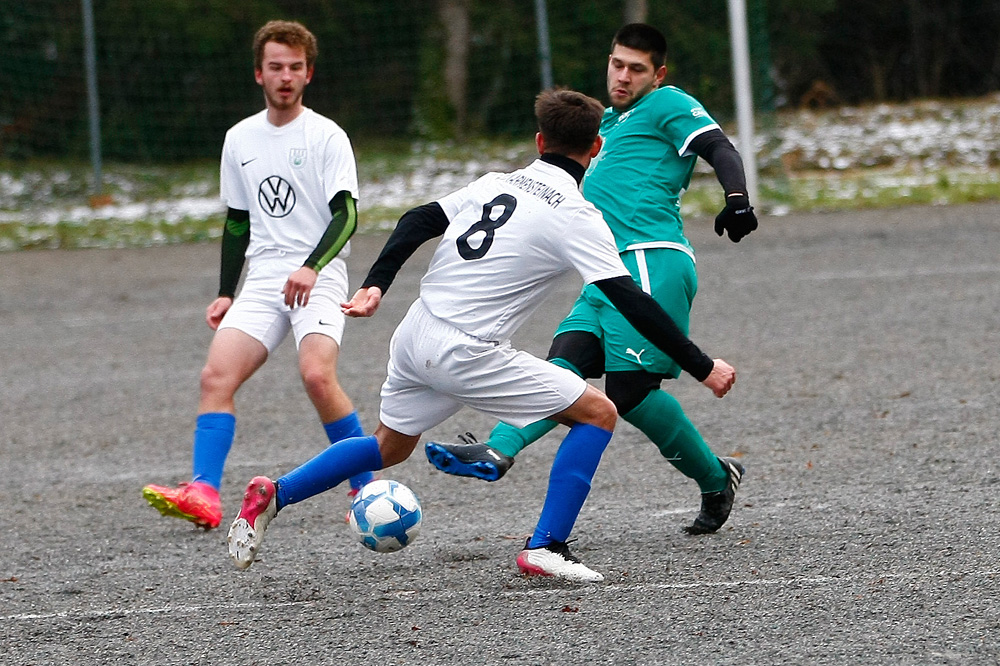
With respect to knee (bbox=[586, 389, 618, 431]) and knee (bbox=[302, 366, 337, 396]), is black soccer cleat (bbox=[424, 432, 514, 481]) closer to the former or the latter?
knee (bbox=[586, 389, 618, 431])

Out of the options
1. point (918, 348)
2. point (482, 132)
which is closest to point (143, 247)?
point (482, 132)

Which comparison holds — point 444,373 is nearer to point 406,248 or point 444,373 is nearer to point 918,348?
point 406,248

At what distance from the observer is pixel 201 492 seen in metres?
5.38

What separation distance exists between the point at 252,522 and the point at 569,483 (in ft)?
3.42

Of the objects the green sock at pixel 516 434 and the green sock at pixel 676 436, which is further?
the green sock at pixel 676 436

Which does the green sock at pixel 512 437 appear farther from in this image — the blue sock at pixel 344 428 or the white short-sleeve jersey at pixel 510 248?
the blue sock at pixel 344 428

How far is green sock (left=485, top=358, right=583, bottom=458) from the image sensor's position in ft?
15.8

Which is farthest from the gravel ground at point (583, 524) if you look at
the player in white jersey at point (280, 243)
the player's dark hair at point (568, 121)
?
the player's dark hair at point (568, 121)

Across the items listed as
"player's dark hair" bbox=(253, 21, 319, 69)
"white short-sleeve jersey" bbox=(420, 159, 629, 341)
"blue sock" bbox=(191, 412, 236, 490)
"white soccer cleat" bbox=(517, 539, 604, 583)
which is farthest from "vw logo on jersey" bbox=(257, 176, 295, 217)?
"white soccer cleat" bbox=(517, 539, 604, 583)

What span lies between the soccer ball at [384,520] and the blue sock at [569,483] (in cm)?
42

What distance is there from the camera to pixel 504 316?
14.7 ft

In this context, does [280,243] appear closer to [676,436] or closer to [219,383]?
[219,383]

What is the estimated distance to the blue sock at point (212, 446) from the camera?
5523 millimetres

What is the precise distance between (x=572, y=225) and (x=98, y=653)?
1907mm
